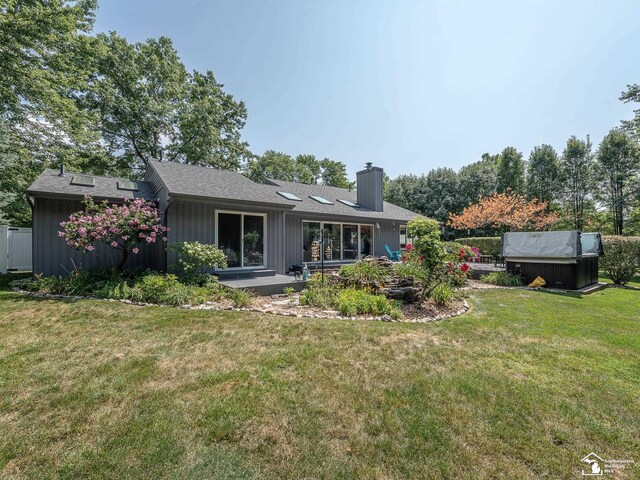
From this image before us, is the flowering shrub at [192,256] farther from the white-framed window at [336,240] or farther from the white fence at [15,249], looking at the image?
the white fence at [15,249]

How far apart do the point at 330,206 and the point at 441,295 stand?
7.29 metres

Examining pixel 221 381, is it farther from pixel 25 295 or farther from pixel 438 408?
pixel 25 295

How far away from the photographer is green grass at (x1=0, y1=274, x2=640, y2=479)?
6.86ft

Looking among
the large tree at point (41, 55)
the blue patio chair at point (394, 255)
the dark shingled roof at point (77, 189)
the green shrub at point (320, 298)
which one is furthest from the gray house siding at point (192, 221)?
the large tree at point (41, 55)

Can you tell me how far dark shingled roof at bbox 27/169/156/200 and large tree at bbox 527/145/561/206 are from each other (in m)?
28.0

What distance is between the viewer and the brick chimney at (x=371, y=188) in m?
15.2

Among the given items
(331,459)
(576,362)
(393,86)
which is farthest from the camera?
(393,86)

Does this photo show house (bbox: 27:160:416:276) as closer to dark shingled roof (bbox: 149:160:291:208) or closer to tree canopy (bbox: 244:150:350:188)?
dark shingled roof (bbox: 149:160:291:208)

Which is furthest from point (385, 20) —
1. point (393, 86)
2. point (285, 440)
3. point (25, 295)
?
point (25, 295)

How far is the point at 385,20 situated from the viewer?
27.0ft

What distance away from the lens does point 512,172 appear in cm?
2486

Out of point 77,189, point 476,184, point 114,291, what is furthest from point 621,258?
point 77,189

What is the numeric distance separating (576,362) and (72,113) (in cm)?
1828

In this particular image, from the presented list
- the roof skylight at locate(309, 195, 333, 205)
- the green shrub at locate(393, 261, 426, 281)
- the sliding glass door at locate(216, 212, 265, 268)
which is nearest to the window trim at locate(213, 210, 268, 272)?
the sliding glass door at locate(216, 212, 265, 268)
